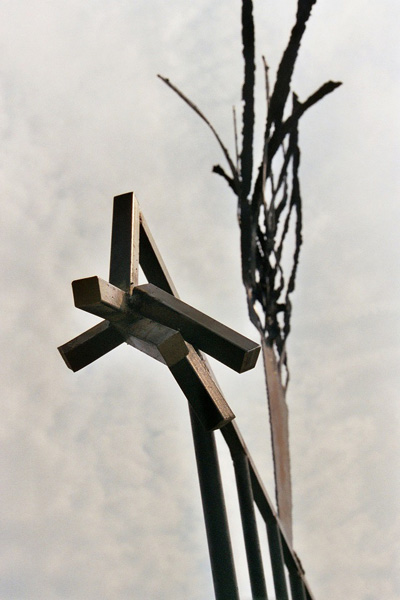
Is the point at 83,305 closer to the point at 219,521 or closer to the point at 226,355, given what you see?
the point at 226,355

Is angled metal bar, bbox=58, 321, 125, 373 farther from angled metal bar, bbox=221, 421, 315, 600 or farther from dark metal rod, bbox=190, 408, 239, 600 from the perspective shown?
angled metal bar, bbox=221, 421, 315, 600

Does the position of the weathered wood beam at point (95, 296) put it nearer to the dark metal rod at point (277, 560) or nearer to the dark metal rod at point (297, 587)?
the dark metal rod at point (277, 560)

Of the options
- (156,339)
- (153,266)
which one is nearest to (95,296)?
(156,339)

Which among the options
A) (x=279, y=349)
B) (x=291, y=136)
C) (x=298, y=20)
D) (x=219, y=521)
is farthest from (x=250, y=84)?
(x=219, y=521)

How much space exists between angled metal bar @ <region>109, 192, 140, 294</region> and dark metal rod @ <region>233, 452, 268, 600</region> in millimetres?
414

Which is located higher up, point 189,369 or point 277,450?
point 277,450

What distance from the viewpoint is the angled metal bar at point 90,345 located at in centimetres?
60

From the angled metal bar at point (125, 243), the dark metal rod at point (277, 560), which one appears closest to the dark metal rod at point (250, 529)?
the dark metal rod at point (277, 560)

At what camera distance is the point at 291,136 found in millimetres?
1578

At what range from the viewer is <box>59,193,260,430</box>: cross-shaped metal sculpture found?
0.54 meters

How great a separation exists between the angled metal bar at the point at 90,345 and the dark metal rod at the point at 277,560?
56cm

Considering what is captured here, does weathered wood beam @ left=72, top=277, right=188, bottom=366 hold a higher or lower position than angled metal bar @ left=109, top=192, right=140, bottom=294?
lower

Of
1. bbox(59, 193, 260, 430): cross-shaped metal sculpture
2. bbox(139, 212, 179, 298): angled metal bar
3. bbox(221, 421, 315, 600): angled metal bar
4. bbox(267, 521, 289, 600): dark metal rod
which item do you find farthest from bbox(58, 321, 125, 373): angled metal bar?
bbox(267, 521, 289, 600): dark metal rod

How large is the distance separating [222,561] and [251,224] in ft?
3.01
